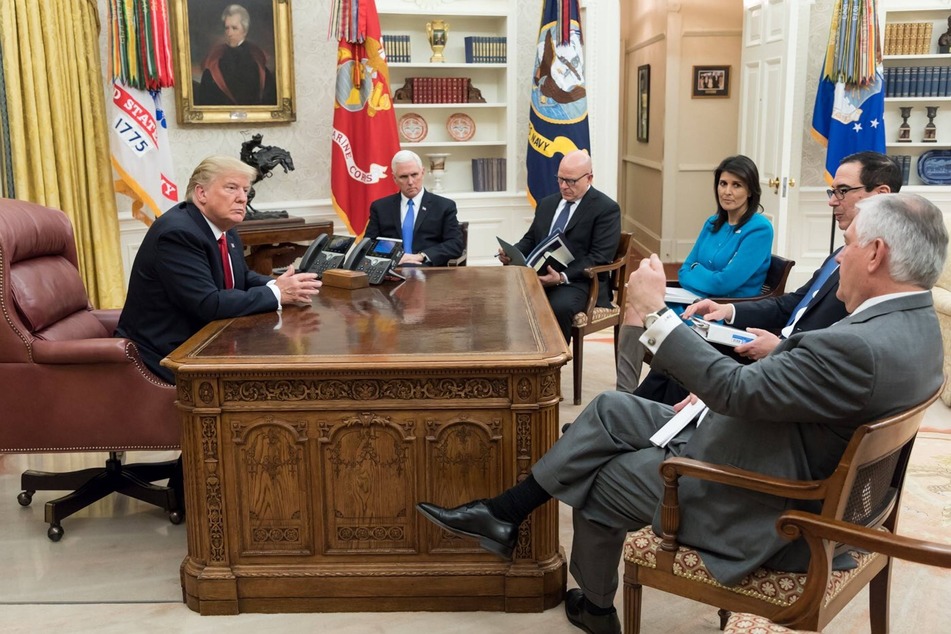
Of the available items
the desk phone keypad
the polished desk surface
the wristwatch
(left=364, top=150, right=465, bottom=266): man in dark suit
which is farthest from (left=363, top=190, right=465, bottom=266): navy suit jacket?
the wristwatch

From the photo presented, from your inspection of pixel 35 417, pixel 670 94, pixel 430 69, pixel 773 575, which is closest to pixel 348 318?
pixel 35 417

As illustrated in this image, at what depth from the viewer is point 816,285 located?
11.8 ft

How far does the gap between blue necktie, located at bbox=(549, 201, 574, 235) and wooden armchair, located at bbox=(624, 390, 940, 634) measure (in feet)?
9.88

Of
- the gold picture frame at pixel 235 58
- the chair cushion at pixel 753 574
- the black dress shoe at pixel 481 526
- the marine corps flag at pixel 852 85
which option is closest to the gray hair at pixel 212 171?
the black dress shoe at pixel 481 526

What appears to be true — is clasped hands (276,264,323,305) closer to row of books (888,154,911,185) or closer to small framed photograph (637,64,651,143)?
row of books (888,154,911,185)

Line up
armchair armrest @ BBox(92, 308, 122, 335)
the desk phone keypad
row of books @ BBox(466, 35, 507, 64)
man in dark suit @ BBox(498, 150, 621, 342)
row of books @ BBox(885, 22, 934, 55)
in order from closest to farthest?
1. armchair armrest @ BBox(92, 308, 122, 335)
2. the desk phone keypad
3. man in dark suit @ BBox(498, 150, 621, 342)
4. row of books @ BBox(466, 35, 507, 64)
5. row of books @ BBox(885, 22, 934, 55)

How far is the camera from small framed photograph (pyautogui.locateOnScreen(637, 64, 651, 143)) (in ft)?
33.1

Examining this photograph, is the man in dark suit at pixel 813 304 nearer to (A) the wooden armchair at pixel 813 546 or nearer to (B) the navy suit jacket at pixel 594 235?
(A) the wooden armchair at pixel 813 546

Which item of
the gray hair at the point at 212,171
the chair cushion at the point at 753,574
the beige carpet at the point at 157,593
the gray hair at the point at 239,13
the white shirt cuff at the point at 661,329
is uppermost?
the gray hair at the point at 239,13

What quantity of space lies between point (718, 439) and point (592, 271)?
269cm

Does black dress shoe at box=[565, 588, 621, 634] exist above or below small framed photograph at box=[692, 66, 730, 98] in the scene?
below

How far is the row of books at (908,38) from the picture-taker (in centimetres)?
716

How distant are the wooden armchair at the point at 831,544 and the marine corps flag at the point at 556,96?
16.6 ft

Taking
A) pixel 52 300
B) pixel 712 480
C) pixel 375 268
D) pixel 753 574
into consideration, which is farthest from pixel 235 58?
pixel 753 574
